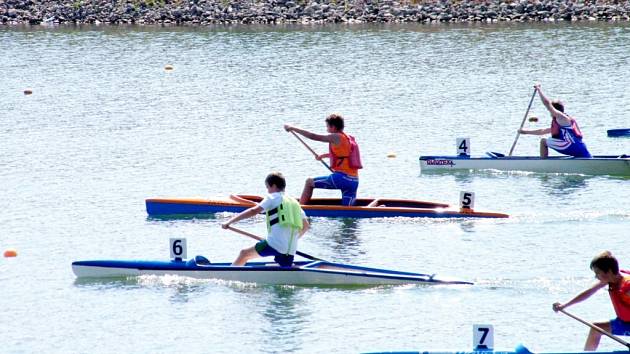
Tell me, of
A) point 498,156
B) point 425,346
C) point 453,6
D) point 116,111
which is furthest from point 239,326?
point 453,6

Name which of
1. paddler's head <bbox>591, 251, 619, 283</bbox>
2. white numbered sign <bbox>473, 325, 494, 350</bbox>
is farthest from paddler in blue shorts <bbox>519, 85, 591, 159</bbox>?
white numbered sign <bbox>473, 325, 494, 350</bbox>

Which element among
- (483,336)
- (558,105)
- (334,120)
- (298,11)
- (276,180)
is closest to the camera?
(483,336)

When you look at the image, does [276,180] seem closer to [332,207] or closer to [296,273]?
[296,273]

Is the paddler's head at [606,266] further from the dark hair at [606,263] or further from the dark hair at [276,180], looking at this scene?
the dark hair at [276,180]

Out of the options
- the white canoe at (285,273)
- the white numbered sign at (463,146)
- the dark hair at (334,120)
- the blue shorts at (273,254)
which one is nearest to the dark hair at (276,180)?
the blue shorts at (273,254)

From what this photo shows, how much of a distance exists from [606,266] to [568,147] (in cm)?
1157

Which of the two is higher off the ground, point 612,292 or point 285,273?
point 612,292

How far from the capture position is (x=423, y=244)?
65.4 feet

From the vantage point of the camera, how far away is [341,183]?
21188 millimetres

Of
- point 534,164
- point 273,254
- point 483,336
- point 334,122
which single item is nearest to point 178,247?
point 273,254

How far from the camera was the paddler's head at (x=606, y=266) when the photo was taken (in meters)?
13.2

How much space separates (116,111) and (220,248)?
51.8 feet

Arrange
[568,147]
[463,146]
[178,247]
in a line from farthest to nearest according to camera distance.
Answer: [463,146], [568,147], [178,247]

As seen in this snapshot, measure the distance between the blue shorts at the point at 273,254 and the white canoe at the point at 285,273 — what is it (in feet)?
0.25
